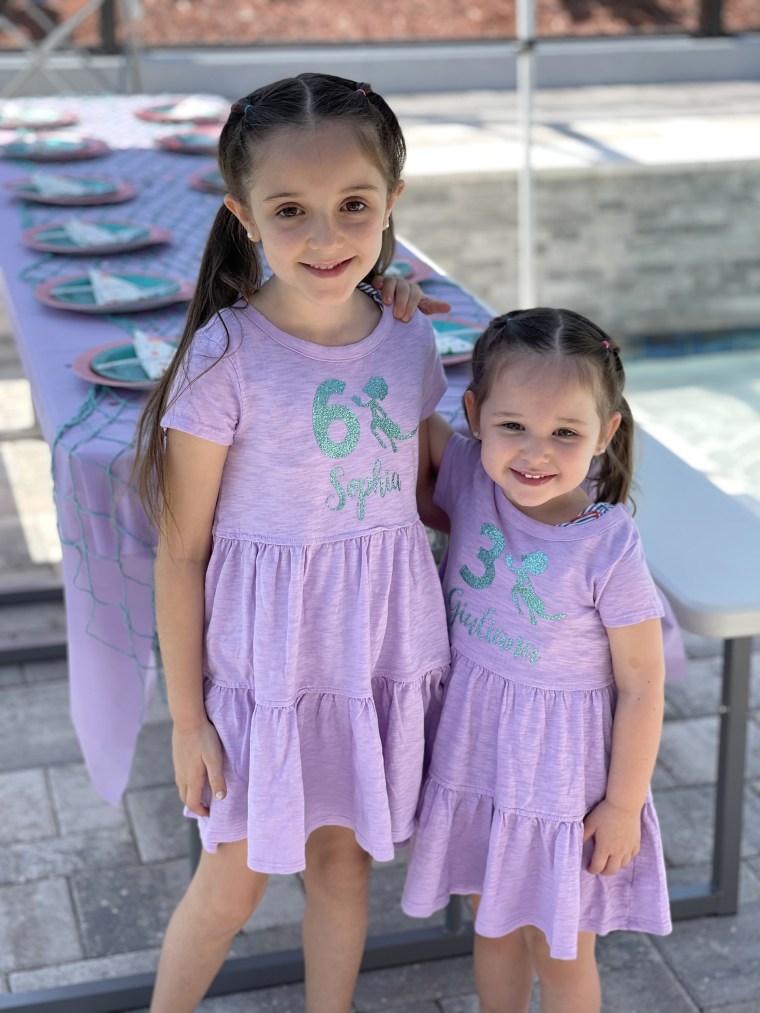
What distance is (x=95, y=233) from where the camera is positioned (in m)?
2.48

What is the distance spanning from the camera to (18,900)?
6.67 ft

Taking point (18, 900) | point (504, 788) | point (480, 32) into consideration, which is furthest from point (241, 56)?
point (504, 788)

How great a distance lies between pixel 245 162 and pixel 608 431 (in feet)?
1.54

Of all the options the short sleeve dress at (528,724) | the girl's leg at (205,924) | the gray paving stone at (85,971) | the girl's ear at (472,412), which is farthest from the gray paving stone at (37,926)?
the girl's ear at (472,412)

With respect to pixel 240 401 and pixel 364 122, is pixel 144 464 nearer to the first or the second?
pixel 240 401

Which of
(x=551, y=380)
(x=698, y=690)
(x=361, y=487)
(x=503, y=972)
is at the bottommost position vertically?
(x=698, y=690)

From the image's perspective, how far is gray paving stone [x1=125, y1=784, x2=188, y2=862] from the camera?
85.0 inches

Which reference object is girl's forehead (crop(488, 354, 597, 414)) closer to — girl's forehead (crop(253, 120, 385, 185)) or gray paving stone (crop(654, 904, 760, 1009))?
girl's forehead (crop(253, 120, 385, 185))

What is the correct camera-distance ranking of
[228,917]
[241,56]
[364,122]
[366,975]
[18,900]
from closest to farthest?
[364,122]
[228,917]
[366,975]
[18,900]
[241,56]

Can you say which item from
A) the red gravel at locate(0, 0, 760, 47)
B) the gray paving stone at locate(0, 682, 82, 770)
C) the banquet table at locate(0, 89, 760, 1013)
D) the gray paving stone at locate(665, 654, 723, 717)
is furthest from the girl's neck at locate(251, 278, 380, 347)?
the red gravel at locate(0, 0, 760, 47)

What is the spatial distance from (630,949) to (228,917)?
70cm

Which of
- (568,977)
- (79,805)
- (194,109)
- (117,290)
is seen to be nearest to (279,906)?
(79,805)

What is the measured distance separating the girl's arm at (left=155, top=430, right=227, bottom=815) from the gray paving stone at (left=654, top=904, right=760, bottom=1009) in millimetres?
833

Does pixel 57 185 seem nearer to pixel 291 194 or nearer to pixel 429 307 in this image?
pixel 429 307
